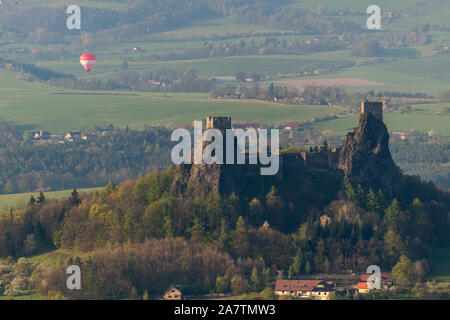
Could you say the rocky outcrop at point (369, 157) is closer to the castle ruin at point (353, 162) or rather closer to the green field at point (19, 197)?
the castle ruin at point (353, 162)

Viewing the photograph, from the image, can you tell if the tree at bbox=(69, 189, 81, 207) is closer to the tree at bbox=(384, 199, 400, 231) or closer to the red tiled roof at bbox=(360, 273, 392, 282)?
the tree at bbox=(384, 199, 400, 231)

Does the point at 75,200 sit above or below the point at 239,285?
above

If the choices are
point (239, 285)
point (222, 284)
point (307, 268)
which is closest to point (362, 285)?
point (307, 268)

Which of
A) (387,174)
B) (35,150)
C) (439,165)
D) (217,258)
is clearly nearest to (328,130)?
(439,165)

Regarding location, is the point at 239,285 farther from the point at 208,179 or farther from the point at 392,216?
the point at 392,216

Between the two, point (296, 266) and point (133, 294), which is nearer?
point (133, 294)

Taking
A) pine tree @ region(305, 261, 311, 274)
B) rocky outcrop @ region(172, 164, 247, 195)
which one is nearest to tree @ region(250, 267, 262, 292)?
pine tree @ region(305, 261, 311, 274)
